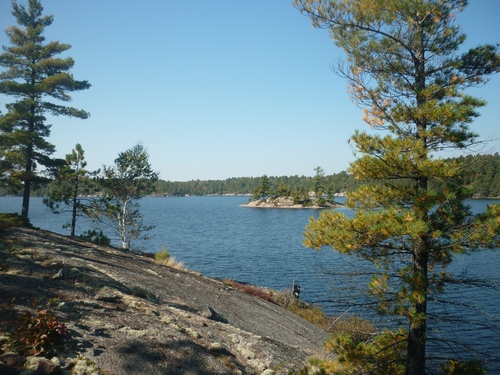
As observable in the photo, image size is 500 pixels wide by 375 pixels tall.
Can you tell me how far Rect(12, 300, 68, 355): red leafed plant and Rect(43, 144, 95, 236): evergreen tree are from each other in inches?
654

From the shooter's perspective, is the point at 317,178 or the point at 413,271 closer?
the point at 413,271

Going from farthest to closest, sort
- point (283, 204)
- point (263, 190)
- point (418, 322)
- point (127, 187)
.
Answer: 1. point (263, 190)
2. point (283, 204)
3. point (127, 187)
4. point (418, 322)

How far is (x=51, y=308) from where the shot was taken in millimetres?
7598

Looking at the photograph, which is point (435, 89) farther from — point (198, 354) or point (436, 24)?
point (198, 354)

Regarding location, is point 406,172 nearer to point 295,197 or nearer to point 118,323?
point 118,323

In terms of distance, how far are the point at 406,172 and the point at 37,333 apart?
7.65 metres

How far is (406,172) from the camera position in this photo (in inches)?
311

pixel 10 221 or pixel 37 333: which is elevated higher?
pixel 10 221

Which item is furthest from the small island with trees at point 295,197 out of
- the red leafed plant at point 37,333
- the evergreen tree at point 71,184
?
the red leafed plant at point 37,333

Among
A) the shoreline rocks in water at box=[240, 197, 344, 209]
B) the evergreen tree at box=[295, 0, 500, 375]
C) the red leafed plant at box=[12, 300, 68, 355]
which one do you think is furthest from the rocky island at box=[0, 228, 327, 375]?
the shoreline rocks in water at box=[240, 197, 344, 209]

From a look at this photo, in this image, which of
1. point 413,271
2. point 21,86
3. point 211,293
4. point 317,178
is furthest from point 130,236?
point 317,178

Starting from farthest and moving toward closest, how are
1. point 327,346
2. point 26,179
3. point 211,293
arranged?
point 26,179 → point 211,293 → point 327,346

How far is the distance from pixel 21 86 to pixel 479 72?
74.5 feet

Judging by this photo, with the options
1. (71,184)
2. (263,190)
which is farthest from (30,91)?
(263,190)
